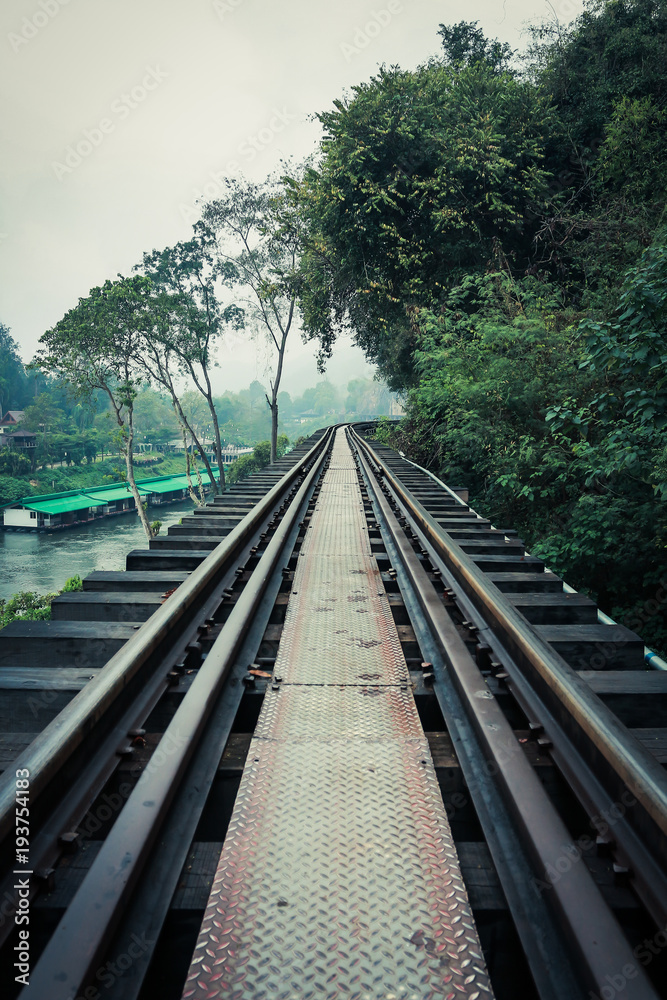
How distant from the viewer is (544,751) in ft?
6.22

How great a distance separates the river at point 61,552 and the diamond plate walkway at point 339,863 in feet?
93.5

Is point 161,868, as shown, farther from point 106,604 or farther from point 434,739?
point 106,604

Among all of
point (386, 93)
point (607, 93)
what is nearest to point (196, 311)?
point (386, 93)

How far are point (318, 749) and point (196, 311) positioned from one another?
29440 millimetres

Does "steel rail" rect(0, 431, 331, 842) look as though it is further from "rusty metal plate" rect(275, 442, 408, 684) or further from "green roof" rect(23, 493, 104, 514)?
"green roof" rect(23, 493, 104, 514)

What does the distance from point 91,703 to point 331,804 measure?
0.81 meters

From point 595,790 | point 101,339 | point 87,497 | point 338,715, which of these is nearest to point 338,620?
point 338,715

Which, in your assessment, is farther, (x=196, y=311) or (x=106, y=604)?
(x=196, y=311)

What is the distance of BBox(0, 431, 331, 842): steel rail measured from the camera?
4.59ft

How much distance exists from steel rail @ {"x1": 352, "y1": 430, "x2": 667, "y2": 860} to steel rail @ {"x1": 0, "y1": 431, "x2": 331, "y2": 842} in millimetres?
1497

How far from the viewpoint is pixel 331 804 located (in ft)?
5.65

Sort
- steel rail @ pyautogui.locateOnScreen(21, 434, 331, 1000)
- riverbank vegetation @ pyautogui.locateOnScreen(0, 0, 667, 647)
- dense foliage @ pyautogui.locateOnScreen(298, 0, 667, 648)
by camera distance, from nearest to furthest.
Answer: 1. steel rail @ pyautogui.locateOnScreen(21, 434, 331, 1000)
2. riverbank vegetation @ pyautogui.locateOnScreen(0, 0, 667, 647)
3. dense foliage @ pyautogui.locateOnScreen(298, 0, 667, 648)

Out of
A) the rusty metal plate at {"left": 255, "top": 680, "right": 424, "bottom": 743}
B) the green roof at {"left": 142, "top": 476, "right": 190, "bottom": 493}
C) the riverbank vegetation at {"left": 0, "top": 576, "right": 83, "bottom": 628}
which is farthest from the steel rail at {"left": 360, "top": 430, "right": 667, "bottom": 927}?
the green roof at {"left": 142, "top": 476, "right": 190, "bottom": 493}

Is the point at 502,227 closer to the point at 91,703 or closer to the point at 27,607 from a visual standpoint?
the point at 91,703
